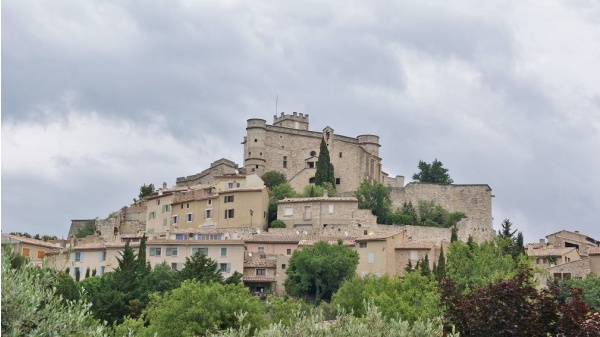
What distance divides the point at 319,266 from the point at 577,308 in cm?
4338

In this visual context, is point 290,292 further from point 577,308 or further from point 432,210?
point 577,308

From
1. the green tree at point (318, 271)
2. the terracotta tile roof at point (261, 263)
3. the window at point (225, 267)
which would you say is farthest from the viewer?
the terracotta tile roof at point (261, 263)

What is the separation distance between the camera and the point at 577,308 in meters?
23.7

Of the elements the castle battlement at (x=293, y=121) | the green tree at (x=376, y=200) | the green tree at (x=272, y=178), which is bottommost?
the green tree at (x=376, y=200)

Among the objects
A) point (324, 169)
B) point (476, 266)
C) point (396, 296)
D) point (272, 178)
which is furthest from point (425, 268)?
point (272, 178)

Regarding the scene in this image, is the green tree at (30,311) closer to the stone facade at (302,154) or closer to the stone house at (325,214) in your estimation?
the stone house at (325,214)

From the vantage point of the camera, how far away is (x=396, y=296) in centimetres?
4991

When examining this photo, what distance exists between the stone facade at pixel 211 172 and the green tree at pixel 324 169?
28.6ft

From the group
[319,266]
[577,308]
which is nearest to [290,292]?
[319,266]

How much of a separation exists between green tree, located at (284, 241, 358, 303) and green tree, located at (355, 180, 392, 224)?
18.0 meters

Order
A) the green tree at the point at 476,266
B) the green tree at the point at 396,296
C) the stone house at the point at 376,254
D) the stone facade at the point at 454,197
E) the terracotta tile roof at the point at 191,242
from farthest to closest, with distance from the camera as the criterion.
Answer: the stone facade at the point at 454,197 < the terracotta tile roof at the point at 191,242 < the stone house at the point at 376,254 < the green tree at the point at 476,266 < the green tree at the point at 396,296

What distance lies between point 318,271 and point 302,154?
37.0 meters

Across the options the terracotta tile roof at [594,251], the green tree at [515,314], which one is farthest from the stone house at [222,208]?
the green tree at [515,314]

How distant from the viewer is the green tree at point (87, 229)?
302ft
